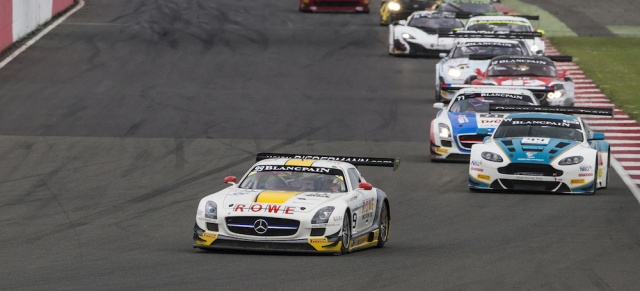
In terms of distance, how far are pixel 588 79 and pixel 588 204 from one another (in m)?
15.3

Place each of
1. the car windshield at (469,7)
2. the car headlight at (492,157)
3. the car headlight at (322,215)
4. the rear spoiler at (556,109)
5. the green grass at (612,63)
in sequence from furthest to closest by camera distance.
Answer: the car windshield at (469,7)
the green grass at (612,63)
the rear spoiler at (556,109)
the car headlight at (492,157)
the car headlight at (322,215)

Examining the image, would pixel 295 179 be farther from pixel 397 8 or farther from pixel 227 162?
pixel 397 8

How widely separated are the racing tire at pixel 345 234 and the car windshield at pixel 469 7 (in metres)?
27.1

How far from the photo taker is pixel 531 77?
25312 mm

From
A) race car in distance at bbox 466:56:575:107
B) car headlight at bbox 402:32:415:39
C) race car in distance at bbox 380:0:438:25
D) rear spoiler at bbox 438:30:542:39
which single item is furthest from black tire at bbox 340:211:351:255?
race car in distance at bbox 380:0:438:25

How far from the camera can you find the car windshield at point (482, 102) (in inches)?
867

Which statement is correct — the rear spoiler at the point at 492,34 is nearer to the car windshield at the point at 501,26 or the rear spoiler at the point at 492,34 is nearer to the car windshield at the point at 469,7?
the car windshield at the point at 501,26

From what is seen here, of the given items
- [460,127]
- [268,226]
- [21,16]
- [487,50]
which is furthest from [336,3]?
[268,226]

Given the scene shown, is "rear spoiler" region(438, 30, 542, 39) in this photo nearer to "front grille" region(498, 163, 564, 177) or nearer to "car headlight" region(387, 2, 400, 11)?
"car headlight" region(387, 2, 400, 11)

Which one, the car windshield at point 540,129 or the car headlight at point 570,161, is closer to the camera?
the car headlight at point 570,161

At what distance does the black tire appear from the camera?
40.4 feet

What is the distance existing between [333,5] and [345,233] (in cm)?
3094

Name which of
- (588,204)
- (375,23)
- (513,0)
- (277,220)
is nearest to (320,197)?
(277,220)

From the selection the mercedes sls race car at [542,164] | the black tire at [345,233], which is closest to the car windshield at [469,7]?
the mercedes sls race car at [542,164]
